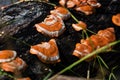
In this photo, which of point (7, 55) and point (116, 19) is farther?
point (116, 19)

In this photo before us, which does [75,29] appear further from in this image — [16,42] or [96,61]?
[16,42]

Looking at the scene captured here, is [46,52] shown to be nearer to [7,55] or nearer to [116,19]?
[7,55]

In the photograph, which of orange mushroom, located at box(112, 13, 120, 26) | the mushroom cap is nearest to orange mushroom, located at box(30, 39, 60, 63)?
the mushroom cap

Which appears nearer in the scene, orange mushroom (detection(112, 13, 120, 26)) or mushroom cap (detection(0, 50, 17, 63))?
mushroom cap (detection(0, 50, 17, 63))

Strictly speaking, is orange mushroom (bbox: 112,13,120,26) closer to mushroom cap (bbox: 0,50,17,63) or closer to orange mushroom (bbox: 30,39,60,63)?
orange mushroom (bbox: 30,39,60,63)

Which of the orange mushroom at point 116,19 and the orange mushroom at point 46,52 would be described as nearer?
the orange mushroom at point 46,52

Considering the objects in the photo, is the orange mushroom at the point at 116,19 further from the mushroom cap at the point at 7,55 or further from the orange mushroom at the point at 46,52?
the mushroom cap at the point at 7,55

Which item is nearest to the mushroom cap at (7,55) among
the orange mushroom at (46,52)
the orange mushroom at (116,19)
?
the orange mushroom at (46,52)

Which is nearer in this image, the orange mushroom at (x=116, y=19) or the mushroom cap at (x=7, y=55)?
the mushroom cap at (x=7, y=55)

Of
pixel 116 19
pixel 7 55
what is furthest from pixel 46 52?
pixel 116 19

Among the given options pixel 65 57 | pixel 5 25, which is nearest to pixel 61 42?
pixel 65 57

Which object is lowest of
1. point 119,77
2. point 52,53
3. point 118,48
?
point 119,77
